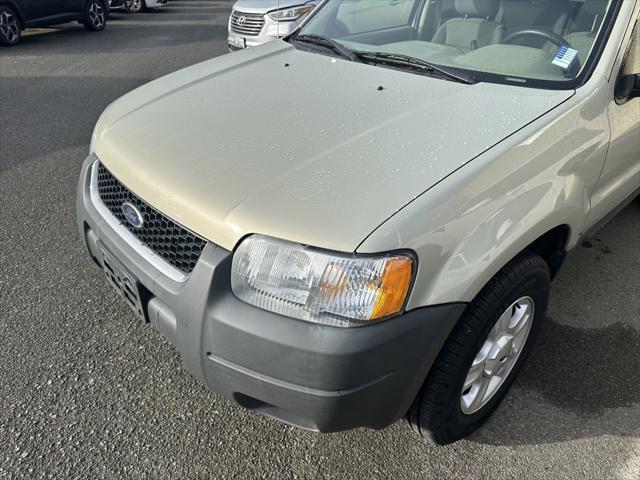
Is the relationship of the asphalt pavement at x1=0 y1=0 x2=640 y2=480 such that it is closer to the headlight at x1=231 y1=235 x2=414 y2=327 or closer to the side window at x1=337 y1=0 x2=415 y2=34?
the headlight at x1=231 y1=235 x2=414 y2=327

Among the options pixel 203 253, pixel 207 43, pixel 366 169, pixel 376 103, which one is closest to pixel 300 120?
pixel 376 103

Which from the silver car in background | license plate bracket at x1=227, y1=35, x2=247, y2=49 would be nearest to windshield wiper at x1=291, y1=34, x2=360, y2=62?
license plate bracket at x1=227, y1=35, x2=247, y2=49

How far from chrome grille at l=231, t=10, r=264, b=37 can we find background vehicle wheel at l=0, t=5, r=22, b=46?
4.47 meters

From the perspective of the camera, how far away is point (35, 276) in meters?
2.88

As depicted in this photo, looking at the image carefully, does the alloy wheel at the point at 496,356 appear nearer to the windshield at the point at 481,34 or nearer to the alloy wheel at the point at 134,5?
the windshield at the point at 481,34

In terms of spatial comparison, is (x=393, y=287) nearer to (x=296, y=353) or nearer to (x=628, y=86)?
(x=296, y=353)

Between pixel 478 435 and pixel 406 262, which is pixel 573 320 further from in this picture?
pixel 406 262

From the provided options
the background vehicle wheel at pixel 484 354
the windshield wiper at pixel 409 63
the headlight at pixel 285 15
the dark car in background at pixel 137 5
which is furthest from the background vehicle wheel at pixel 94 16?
the background vehicle wheel at pixel 484 354

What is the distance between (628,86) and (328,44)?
1416mm

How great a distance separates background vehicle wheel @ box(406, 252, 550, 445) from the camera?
1.68m

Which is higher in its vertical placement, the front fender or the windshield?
the windshield

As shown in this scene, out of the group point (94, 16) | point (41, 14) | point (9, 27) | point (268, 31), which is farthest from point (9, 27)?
point (268, 31)

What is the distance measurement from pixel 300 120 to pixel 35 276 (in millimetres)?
1878

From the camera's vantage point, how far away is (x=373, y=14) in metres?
2.98
